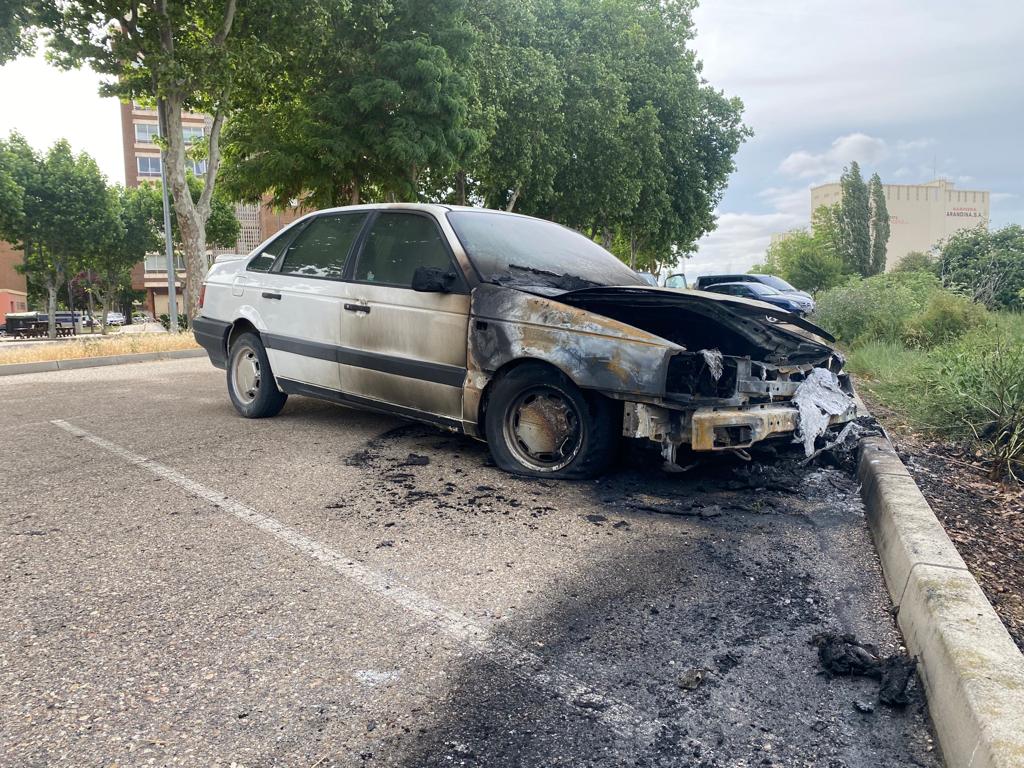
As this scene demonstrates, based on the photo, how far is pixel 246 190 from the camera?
19.9 meters

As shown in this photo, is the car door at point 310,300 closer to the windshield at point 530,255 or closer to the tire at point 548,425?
the windshield at point 530,255

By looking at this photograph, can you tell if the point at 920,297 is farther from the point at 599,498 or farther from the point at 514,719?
the point at 514,719

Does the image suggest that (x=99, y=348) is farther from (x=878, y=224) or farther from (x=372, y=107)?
(x=878, y=224)

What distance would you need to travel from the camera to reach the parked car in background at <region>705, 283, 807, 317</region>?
18.1 metres

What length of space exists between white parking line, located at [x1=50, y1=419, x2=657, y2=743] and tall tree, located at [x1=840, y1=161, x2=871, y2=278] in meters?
73.2

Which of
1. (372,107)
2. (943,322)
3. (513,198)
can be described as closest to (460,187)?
(513,198)

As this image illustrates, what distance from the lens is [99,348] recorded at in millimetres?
13680

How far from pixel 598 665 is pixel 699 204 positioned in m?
39.4

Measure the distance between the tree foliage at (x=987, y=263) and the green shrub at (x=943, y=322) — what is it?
4.03 m

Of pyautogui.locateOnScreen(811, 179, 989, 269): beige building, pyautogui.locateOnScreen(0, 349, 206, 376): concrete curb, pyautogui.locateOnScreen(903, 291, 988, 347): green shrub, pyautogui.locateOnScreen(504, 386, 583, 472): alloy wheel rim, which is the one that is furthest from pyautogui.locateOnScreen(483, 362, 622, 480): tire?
pyautogui.locateOnScreen(811, 179, 989, 269): beige building

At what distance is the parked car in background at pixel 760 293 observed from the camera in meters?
18.1

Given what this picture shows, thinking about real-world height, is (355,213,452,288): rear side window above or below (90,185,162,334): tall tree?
below

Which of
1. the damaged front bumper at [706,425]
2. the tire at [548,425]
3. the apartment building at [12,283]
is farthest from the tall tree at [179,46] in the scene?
the apartment building at [12,283]

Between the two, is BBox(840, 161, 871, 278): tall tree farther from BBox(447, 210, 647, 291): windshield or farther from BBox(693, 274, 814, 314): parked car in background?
BBox(447, 210, 647, 291): windshield
